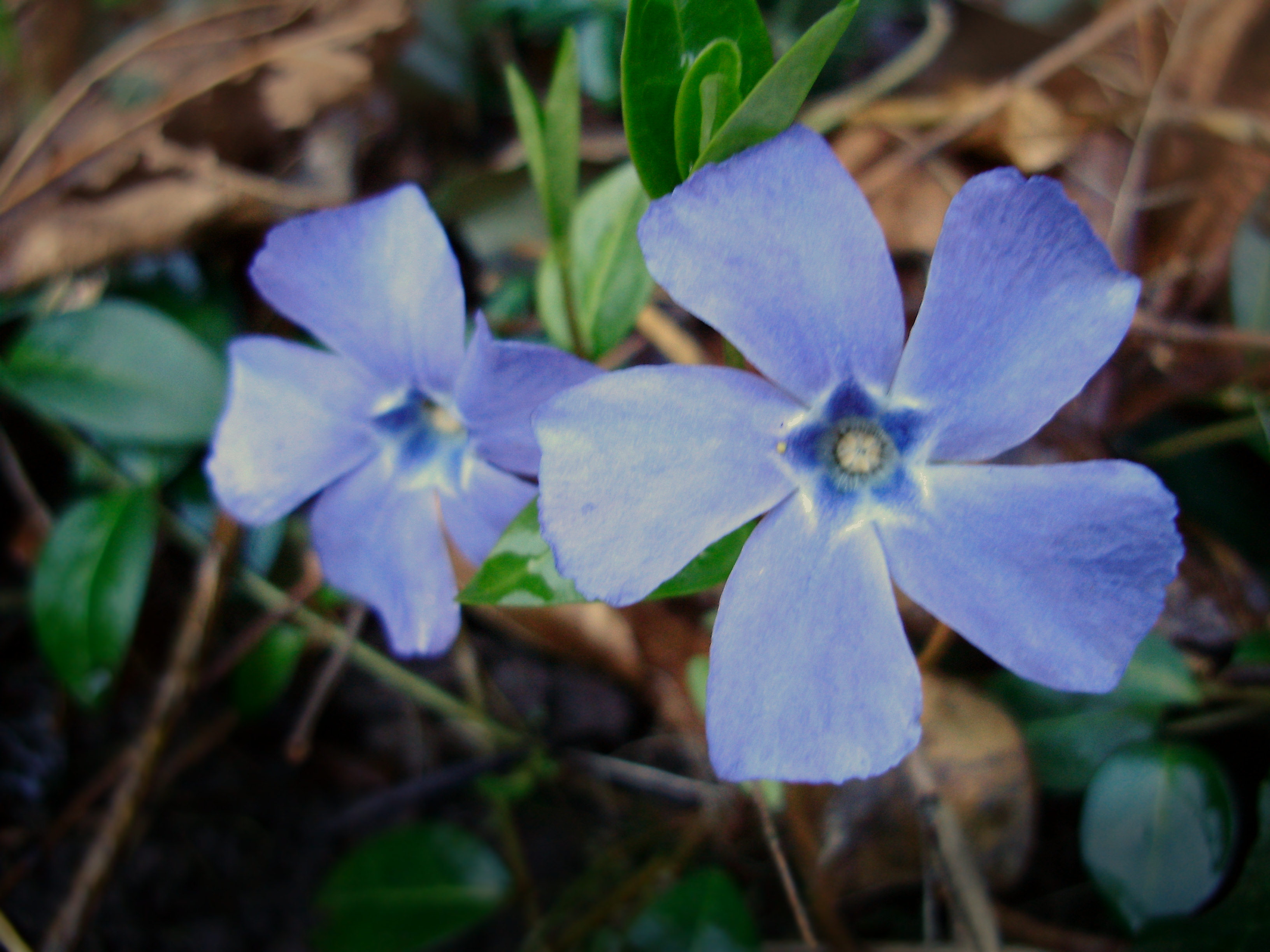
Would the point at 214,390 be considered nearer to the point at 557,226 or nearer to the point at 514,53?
the point at 557,226

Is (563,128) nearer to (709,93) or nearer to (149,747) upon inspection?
(709,93)

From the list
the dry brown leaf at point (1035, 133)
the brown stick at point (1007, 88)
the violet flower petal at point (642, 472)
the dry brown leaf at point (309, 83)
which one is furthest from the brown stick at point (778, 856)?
the dry brown leaf at point (309, 83)

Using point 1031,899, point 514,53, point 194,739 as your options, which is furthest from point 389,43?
point 1031,899

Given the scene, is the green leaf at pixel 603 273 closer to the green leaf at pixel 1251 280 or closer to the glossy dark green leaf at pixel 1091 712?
the glossy dark green leaf at pixel 1091 712

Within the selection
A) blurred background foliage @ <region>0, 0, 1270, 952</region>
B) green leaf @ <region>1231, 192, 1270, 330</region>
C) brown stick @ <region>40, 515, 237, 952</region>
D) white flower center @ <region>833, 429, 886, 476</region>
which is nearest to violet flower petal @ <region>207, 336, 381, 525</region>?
blurred background foliage @ <region>0, 0, 1270, 952</region>

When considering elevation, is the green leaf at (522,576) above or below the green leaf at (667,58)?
below

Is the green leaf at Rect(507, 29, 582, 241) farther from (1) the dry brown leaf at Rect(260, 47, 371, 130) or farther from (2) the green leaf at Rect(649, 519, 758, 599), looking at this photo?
(1) the dry brown leaf at Rect(260, 47, 371, 130)
